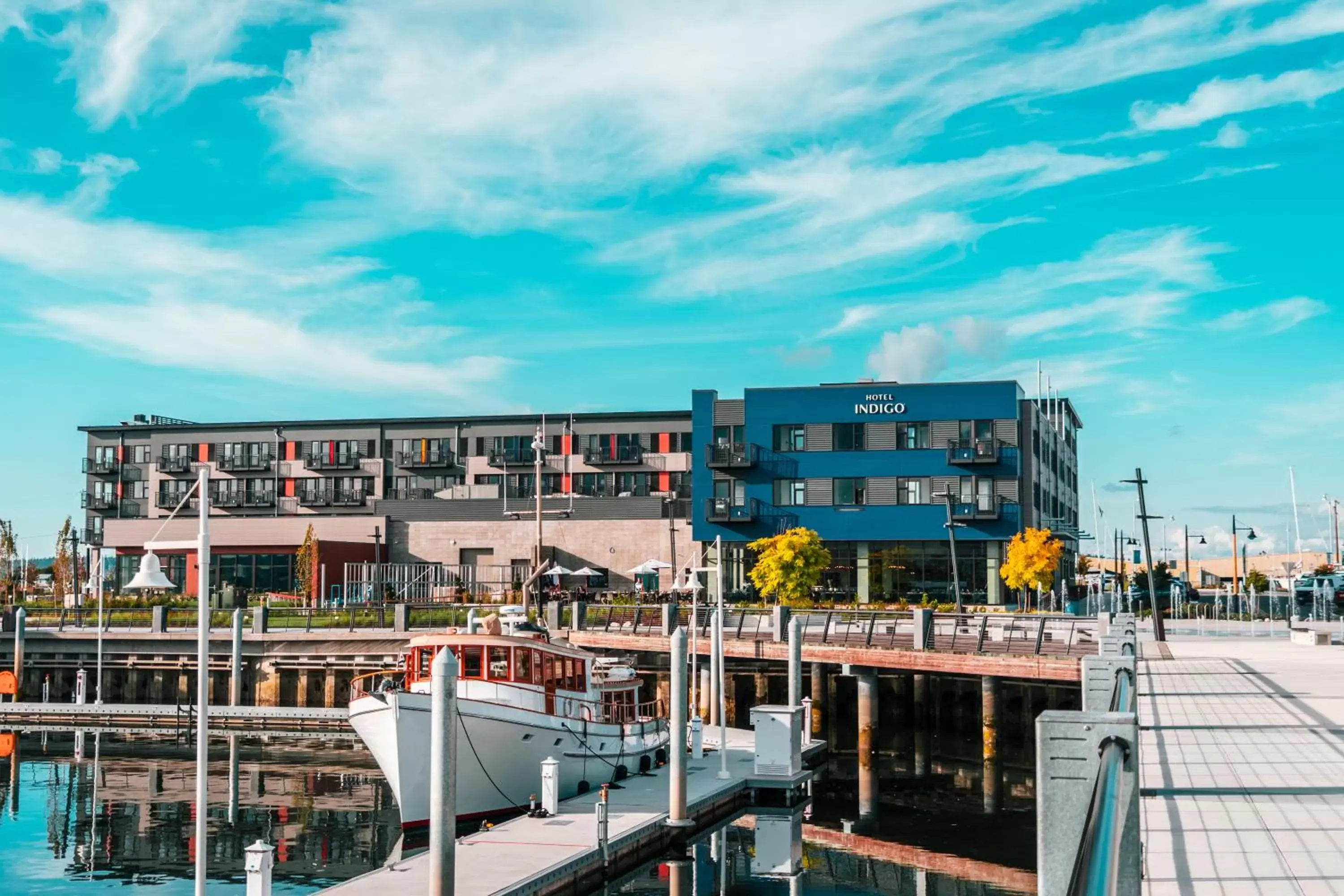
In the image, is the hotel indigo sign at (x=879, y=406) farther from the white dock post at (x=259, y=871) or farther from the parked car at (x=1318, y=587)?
the white dock post at (x=259, y=871)

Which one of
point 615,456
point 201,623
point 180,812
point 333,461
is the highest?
point 333,461

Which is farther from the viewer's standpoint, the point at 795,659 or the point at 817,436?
the point at 817,436

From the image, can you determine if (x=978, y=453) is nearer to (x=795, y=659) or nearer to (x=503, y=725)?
(x=795, y=659)

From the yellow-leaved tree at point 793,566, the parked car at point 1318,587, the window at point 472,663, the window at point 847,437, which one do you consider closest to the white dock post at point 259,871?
the window at point 472,663

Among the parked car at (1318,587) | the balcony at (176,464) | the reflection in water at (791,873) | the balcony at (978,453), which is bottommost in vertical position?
the reflection in water at (791,873)

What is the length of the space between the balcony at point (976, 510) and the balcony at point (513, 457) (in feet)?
109

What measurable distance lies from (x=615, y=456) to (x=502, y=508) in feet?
36.8

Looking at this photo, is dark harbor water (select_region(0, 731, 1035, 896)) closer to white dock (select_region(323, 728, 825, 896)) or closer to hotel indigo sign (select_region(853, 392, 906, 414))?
white dock (select_region(323, 728, 825, 896))

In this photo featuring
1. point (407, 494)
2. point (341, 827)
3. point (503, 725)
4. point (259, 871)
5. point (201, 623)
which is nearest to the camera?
point (201, 623)

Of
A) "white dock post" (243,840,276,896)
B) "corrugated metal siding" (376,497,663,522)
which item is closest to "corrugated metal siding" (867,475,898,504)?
"corrugated metal siding" (376,497,663,522)

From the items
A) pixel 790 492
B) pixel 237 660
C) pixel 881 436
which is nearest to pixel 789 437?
pixel 790 492

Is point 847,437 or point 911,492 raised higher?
point 847,437

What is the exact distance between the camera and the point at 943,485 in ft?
246

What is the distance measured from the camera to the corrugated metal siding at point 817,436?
252ft
